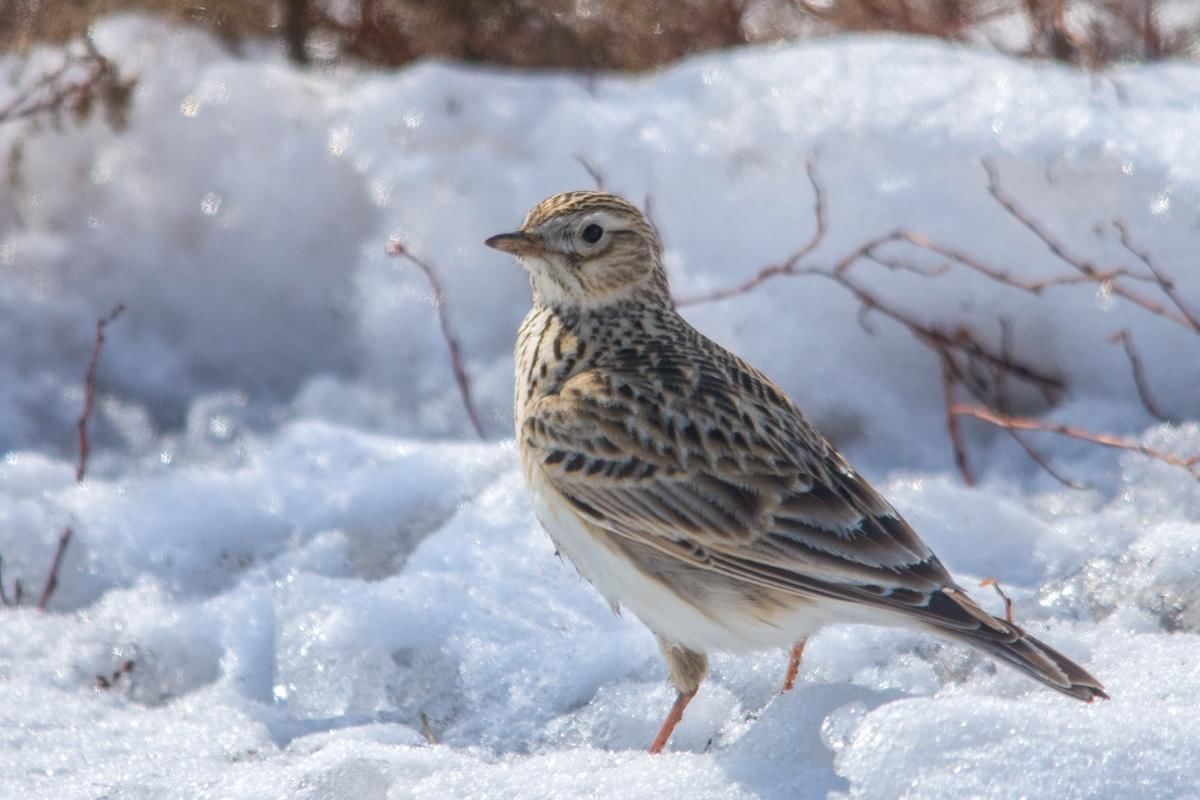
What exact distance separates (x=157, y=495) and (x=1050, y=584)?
10.3ft

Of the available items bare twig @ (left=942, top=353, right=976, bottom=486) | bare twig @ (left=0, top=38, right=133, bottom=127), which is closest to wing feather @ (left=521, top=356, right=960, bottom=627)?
bare twig @ (left=942, top=353, right=976, bottom=486)

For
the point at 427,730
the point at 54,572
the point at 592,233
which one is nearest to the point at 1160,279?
the point at 592,233

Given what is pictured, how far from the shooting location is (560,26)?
8.24 m

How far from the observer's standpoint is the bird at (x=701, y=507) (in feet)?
12.5

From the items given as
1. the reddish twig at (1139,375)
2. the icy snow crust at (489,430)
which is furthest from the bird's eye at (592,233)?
the reddish twig at (1139,375)

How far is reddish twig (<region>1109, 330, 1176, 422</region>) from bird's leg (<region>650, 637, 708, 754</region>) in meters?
2.25

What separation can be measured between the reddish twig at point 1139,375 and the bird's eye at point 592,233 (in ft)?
6.72

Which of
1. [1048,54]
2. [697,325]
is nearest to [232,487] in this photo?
[697,325]

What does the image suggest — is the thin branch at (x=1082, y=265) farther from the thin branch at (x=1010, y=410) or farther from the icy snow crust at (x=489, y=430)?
the thin branch at (x=1010, y=410)

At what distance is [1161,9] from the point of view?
27.8 ft

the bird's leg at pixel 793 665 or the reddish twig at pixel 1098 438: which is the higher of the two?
the reddish twig at pixel 1098 438

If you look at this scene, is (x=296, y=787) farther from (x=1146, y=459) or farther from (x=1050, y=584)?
(x=1146, y=459)

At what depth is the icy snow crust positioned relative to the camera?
399 cm

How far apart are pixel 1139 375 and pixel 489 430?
2459mm
